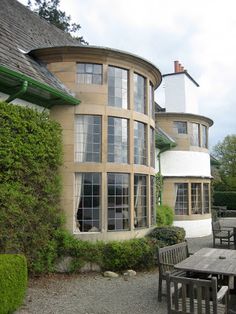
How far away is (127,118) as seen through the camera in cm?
→ 1155

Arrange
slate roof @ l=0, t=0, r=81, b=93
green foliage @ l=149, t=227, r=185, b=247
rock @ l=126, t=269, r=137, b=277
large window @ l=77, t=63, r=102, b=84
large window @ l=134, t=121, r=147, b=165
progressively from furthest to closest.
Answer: large window @ l=134, t=121, r=147, b=165
green foliage @ l=149, t=227, r=185, b=247
large window @ l=77, t=63, r=102, b=84
rock @ l=126, t=269, r=137, b=277
slate roof @ l=0, t=0, r=81, b=93

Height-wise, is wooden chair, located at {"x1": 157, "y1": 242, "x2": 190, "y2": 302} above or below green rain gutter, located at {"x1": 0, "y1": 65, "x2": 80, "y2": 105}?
below

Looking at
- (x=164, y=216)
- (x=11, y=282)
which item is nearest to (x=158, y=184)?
(x=164, y=216)

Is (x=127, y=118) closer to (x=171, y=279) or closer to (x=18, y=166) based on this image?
(x=18, y=166)

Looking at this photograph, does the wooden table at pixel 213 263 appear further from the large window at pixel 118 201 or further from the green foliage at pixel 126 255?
the large window at pixel 118 201

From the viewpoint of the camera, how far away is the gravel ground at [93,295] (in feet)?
23.4

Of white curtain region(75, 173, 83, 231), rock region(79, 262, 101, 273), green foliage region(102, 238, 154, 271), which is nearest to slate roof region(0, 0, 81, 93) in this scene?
white curtain region(75, 173, 83, 231)

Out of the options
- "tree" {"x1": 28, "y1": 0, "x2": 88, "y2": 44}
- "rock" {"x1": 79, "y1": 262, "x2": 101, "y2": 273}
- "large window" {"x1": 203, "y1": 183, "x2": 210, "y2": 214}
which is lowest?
"rock" {"x1": 79, "y1": 262, "x2": 101, "y2": 273}

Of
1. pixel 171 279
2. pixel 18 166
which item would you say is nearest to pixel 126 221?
pixel 18 166

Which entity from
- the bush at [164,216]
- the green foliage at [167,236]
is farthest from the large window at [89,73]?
the bush at [164,216]

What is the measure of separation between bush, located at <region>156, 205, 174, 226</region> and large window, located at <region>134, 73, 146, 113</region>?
15.4 ft

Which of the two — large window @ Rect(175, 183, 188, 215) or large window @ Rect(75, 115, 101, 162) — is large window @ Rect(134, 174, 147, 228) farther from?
large window @ Rect(175, 183, 188, 215)

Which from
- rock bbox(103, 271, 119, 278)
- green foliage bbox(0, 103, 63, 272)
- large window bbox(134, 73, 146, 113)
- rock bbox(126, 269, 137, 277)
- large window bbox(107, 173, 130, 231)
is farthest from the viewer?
large window bbox(134, 73, 146, 113)

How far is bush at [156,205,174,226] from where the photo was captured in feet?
48.5
